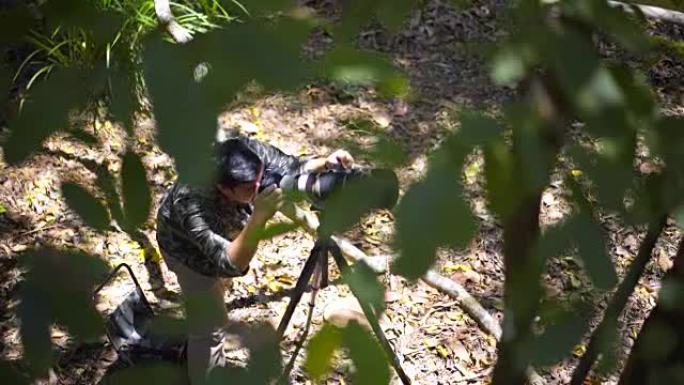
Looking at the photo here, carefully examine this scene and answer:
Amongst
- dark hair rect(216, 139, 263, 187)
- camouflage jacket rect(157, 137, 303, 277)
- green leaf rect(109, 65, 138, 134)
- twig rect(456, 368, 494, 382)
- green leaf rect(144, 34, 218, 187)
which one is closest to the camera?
green leaf rect(144, 34, 218, 187)

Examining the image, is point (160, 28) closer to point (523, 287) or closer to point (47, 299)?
point (47, 299)

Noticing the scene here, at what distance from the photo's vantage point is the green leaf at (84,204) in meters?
0.64

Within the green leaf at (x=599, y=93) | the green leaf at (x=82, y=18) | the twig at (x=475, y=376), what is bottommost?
the twig at (x=475, y=376)

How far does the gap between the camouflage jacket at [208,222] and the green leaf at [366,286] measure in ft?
4.42

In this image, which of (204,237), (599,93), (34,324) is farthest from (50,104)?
(204,237)

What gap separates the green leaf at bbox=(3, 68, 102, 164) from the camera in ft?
1.95

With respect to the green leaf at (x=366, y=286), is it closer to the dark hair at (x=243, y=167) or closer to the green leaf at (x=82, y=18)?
the green leaf at (x=82, y=18)

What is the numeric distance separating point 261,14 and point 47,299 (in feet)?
0.82

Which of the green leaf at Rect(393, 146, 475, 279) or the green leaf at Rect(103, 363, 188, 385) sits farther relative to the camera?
the green leaf at Rect(103, 363, 188, 385)

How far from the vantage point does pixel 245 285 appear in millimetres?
2836

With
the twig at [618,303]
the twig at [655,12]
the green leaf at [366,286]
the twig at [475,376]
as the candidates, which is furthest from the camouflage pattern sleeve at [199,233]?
the green leaf at [366,286]

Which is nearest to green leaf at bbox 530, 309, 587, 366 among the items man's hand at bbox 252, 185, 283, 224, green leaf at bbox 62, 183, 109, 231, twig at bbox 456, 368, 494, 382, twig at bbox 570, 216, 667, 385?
twig at bbox 570, 216, 667, 385

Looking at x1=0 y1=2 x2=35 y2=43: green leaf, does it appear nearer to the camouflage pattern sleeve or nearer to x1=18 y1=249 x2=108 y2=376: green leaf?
x1=18 y1=249 x2=108 y2=376: green leaf

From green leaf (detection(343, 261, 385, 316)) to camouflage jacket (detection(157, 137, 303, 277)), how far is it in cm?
135
